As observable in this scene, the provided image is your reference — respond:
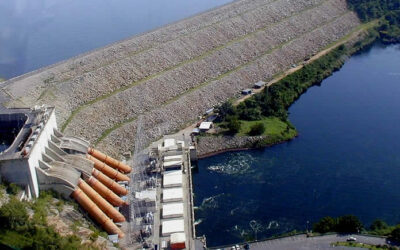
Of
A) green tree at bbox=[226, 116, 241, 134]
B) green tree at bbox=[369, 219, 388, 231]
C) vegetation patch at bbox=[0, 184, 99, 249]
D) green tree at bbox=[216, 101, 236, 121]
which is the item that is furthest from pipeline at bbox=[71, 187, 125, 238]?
green tree at bbox=[216, 101, 236, 121]

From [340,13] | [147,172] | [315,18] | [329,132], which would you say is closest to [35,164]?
[147,172]

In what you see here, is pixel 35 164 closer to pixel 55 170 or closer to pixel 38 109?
pixel 55 170

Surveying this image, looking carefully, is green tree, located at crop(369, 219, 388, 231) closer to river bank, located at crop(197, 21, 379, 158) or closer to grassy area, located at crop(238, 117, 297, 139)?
river bank, located at crop(197, 21, 379, 158)

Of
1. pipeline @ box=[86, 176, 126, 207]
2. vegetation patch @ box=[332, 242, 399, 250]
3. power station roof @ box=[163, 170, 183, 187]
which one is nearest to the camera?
Answer: vegetation patch @ box=[332, 242, 399, 250]

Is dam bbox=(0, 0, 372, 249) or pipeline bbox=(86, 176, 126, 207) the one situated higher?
dam bbox=(0, 0, 372, 249)

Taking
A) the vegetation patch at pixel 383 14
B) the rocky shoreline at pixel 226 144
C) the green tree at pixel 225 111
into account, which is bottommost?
the rocky shoreline at pixel 226 144

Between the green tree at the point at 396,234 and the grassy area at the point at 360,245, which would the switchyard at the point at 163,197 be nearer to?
the grassy area at the point at 360,245

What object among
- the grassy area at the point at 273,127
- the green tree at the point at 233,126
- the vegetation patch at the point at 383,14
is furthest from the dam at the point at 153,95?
the grassy area at the point at 273,127
